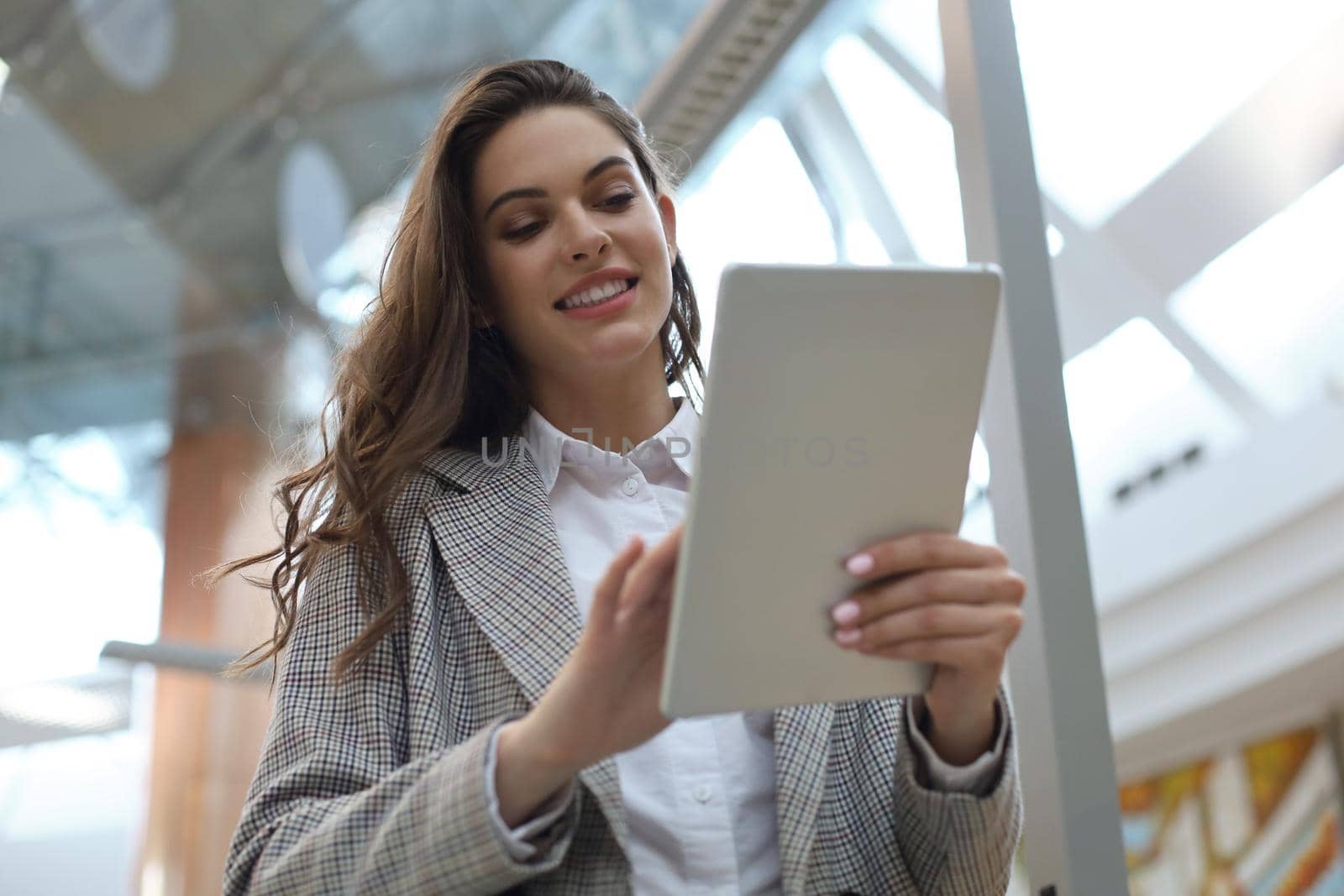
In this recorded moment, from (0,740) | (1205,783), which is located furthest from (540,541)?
(1205,783)

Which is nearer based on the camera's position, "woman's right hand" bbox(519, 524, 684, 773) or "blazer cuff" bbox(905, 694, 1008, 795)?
"woman's right hand" bbox(519, 524, 684, 773)

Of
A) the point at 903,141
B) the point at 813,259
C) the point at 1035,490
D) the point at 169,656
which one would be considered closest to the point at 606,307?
the point at 1035,490

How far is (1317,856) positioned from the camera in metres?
5.78

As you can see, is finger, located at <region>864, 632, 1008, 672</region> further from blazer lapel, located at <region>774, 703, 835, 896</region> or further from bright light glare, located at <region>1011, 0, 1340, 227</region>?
bright light glare, located at <region>1011, 0, 1340, 227</region>

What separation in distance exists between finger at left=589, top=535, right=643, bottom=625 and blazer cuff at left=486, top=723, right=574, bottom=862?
0.50ft

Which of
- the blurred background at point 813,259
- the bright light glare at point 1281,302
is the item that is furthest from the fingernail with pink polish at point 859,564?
the bright light glare at point 1281,302

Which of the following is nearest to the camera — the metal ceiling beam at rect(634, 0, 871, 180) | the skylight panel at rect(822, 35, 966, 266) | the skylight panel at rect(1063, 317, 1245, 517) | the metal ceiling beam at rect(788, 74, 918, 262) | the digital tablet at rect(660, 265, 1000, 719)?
the digital tablet at rect(660, 265, 1000, 719)

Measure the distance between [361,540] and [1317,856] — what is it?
556 cm

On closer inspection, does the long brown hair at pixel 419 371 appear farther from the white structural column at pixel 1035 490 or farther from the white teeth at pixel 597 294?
the white structural column at pixel 1035 490

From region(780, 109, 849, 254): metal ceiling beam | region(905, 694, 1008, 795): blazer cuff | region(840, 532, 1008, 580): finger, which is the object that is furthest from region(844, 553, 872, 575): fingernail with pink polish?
region(780, 109, 849, 254): metal ceiling beam

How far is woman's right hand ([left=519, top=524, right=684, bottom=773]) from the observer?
0.98 metres

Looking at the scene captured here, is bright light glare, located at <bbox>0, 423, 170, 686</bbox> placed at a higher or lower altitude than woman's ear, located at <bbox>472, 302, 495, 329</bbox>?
higher

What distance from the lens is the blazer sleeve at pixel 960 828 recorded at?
3.95 ft

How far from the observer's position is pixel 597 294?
56.7 inches
